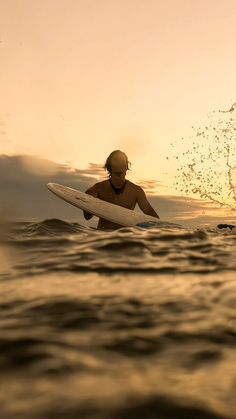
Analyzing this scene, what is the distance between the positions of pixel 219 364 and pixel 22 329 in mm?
1073

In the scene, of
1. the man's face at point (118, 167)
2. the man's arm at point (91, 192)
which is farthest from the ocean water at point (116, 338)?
the man's arm at point (91, 192)

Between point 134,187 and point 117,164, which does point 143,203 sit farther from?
point 117,164

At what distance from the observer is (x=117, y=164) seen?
9086mm

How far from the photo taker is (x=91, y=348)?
2195 millimetres

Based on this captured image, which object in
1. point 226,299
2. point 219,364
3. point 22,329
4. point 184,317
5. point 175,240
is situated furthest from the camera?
point 175,240

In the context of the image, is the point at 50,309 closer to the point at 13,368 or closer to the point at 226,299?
the point at 13,368

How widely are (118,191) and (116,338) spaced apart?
23.6ft

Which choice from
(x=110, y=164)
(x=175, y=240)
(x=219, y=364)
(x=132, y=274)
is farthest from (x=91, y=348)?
(x=110, y=164)

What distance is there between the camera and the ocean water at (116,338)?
1.63 metres

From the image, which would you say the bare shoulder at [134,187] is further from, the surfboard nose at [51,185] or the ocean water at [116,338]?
the ocean water at [116,338]

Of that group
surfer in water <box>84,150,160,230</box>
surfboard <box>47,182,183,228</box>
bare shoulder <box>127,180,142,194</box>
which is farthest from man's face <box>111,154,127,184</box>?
surfboard <box>47,182,183,228</box>

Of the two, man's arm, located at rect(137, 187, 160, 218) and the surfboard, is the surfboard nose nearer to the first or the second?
the surfboard

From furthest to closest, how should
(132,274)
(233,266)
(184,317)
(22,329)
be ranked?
(233,266)
(132,274)
(184,317)
(22,329)

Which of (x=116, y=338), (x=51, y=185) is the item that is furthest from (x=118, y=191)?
(x=116, y=338)
